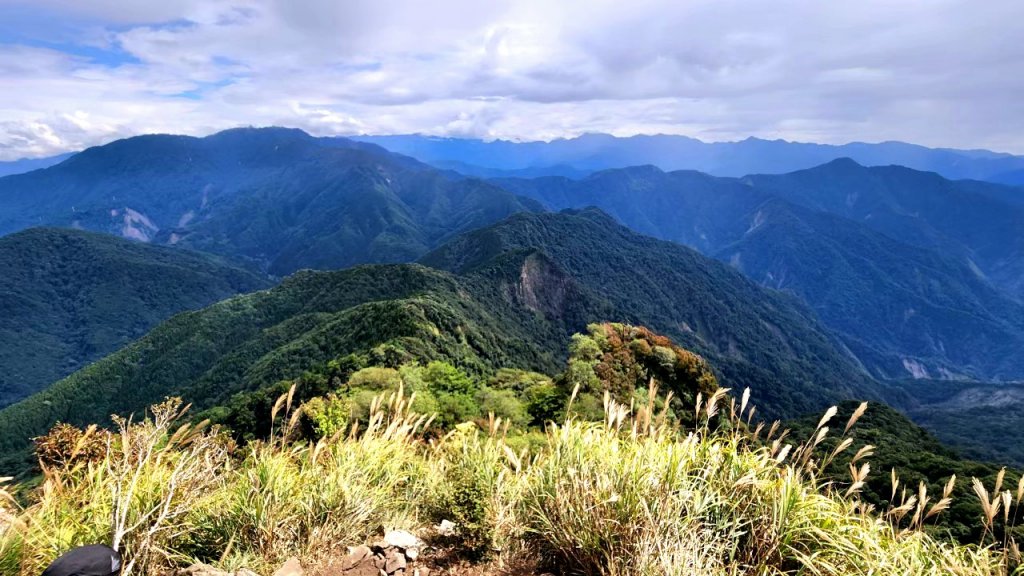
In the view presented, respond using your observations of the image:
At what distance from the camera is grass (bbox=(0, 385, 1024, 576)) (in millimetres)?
3447

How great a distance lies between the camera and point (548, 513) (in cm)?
410

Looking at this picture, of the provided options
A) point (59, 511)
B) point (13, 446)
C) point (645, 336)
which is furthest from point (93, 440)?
point (13, 446)

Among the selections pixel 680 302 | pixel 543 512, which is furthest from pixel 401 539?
pixel 680 302

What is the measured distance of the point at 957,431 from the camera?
116375 mm

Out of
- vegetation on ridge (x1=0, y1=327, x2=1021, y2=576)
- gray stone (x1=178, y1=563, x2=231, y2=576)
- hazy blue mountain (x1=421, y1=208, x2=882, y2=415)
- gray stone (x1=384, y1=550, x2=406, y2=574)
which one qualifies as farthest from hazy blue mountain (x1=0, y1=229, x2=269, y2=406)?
gray stone (x1=384, y1=550, x2=406, y2=574)

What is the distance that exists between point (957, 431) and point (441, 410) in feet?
486

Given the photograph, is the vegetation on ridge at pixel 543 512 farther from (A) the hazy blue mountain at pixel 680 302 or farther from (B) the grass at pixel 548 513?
(A) the hazy blue mountain at pixel 680 302

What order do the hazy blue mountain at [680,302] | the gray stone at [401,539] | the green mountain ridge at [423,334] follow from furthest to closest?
1. the hazy blue mountain at [680,302]
2. the green mountain ridge at [423,334]
3. the gray stone at [401,539]

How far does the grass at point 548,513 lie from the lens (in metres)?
3.45

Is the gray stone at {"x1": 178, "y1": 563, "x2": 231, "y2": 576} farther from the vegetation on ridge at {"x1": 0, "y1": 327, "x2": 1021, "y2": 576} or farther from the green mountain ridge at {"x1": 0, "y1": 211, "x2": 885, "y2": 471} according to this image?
the green mountain ridge at {"x1": 0, "y1": 211, "x2": 885, "y2": 471}

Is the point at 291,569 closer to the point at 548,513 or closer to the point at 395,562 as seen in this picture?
the point at 395,562

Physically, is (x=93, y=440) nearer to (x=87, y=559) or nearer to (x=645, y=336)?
(x=87, y=559)

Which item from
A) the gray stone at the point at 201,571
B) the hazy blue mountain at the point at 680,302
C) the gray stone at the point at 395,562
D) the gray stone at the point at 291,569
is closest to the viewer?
the gray stone at the point at 201,571

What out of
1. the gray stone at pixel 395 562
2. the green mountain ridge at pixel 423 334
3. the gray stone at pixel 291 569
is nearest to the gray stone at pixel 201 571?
the gray stone at pixel 291 569
